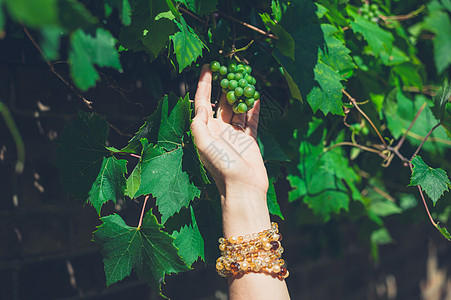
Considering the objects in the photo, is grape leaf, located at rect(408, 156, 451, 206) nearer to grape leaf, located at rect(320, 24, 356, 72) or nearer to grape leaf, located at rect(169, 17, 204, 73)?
grape leaf, located at rect(320, 24, 356, 72)

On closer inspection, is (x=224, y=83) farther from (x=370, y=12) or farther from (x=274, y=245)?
(x=370, y=12)

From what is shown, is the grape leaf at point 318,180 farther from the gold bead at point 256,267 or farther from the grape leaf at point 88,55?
the grape leaf at point 88,55

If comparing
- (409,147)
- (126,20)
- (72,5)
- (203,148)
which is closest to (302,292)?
(409,147)

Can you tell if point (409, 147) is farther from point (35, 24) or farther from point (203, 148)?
point (35, 24)

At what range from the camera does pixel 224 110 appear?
0.91 meters

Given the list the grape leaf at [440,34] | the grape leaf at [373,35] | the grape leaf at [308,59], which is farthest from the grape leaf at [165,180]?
the grape leaf at [440,34]

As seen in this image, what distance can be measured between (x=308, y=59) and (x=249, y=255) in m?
0.46

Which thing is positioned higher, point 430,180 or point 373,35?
point 373,35

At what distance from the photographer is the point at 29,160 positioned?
1030mm

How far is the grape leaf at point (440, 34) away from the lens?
4.39 ft

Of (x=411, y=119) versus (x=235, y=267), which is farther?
(x=411, y=119)

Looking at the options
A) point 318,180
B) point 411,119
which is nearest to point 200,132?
point 318,180

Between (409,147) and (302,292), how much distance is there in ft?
3.24

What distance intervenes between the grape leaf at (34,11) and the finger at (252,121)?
631mm
